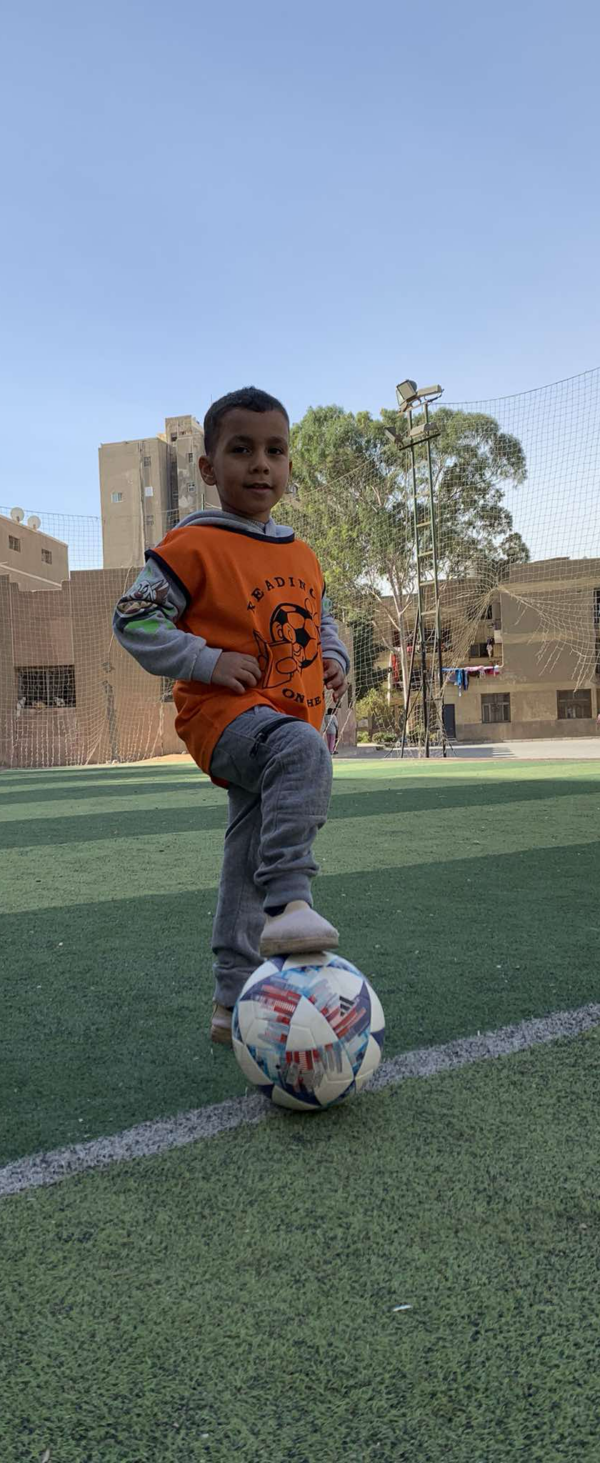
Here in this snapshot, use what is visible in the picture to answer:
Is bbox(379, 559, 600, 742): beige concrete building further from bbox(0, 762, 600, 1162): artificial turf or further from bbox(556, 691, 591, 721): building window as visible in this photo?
bbox(0, 762, 600, 1162): artificial turf

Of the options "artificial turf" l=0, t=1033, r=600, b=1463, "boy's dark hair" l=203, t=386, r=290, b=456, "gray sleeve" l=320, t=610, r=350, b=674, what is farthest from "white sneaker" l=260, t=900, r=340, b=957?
"boy's dark hair" l=203, t=386, r=290, b=456

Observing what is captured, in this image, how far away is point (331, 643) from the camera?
102 inches

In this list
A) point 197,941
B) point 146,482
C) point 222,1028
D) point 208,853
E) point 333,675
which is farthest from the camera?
point 146,482

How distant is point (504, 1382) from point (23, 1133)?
1086 mm

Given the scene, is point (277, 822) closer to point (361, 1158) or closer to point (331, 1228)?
point (361, 1158)

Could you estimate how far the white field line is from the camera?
1715 mm

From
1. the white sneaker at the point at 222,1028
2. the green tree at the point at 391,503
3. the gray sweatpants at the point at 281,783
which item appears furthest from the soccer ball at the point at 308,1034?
the green tree at the point at 391,503

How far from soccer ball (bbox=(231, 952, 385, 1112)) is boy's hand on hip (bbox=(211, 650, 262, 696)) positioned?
588mm

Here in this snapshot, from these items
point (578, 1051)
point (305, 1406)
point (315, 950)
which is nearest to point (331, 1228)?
point (305, 1406)

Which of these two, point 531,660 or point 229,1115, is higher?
point 531,660

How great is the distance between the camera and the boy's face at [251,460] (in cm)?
229

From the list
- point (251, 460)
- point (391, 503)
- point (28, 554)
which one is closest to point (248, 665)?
point (251, 460)

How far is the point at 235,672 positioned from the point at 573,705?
36474 millimetres

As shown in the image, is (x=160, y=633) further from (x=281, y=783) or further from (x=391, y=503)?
(x=391, y=503)
